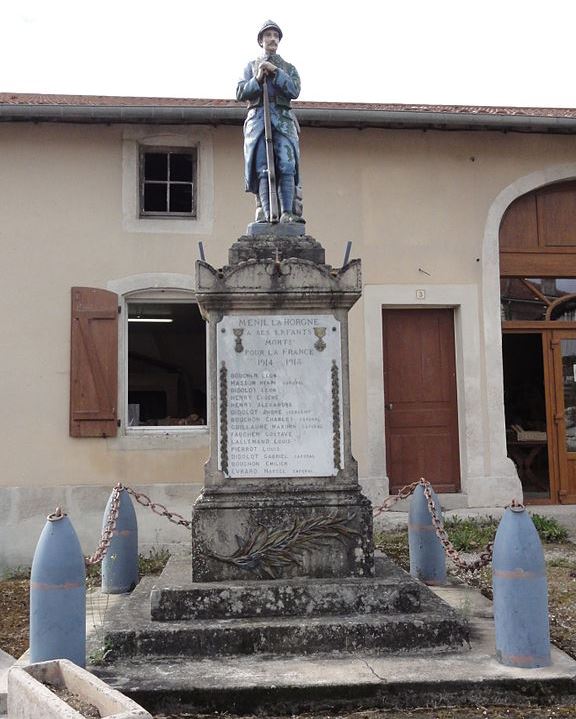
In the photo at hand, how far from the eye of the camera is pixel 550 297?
1015cm

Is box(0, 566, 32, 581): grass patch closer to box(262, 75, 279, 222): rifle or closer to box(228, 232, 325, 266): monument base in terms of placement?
box(228, 232, 325, 266): monument base

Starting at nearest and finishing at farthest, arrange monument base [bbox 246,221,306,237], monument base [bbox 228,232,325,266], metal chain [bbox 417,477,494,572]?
metal chain [bbox 417,477,494,572], monument base [bbox 228,232,325,266], monument base [bbox 246,221,306,237]

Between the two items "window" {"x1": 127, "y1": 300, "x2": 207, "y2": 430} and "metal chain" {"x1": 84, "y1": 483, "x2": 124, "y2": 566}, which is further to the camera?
"window" {"x1": 127, "y1": 300, "x2": 207, "y2": 430}

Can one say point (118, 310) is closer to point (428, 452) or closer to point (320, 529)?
point (428, 452)

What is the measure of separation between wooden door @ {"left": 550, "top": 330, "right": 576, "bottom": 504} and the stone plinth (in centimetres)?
578

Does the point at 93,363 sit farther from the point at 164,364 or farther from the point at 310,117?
the point at 310,117

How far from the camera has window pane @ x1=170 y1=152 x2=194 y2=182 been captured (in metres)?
9.80

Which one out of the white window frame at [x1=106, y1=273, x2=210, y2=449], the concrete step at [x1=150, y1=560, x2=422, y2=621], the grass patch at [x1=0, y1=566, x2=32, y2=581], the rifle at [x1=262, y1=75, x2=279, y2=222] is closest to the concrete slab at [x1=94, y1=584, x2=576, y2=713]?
the concrete step at [x1=150, y1=560, x2=422, y2=621]

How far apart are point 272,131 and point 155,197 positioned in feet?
14.1

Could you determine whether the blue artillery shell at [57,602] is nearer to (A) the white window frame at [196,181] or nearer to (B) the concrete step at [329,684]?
(B) the concrete step at [329,684]

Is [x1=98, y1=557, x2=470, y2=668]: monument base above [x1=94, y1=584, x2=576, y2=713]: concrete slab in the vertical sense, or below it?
above

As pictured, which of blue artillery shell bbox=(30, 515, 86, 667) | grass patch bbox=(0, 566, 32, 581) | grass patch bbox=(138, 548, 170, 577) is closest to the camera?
blue artillery shell bbox=(30, 515, 86, 667)

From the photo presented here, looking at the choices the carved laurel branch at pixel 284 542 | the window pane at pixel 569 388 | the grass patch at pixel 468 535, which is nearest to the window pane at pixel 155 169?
the grass patch at pixel 468 535

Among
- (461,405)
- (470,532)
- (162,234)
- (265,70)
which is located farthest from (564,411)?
(265,70)
